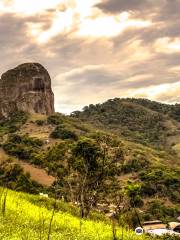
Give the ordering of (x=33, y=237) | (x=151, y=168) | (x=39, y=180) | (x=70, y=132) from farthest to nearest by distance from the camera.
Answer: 1. (x=70, y=132)
2. (x=151, y=168)
3. (x=39, y=180)
4. (x=33, y=237)

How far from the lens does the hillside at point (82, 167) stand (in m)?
46.3

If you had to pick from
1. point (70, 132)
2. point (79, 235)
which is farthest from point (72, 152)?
point (70, 132)

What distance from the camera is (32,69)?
190m

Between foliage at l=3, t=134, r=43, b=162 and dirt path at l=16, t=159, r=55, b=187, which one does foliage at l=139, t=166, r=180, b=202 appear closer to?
dirt path at l=16, t=159, r=55, b=187

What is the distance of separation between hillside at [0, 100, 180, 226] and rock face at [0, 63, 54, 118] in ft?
22.1

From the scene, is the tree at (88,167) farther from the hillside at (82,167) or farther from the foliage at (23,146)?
the foliage at (23,146)

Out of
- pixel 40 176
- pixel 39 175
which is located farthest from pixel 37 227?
pixel 39 175

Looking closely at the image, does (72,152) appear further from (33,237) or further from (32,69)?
(32,69)

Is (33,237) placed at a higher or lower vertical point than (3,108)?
lower

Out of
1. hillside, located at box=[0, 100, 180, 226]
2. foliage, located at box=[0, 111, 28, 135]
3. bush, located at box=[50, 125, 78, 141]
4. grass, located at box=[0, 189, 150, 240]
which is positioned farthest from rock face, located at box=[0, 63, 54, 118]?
grass, located at box=[0, 189, 150, 240]

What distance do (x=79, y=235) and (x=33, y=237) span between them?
3119mm

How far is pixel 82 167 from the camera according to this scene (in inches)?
1810

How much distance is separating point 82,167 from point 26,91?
14531cm

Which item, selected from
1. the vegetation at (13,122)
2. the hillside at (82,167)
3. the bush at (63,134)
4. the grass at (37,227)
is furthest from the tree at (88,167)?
the vegetation at (13,122)
